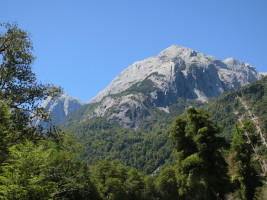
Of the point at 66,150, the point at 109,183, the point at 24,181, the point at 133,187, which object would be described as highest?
the point at 66,150

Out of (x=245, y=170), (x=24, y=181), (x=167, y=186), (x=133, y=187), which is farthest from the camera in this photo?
(x=167, y=186)

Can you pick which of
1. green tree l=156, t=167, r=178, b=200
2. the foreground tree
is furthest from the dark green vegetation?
green tree l=156, t=167, r=178, b=200

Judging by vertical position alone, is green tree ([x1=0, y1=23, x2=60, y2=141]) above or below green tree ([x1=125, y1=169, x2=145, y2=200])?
above

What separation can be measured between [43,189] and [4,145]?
366 centimetres

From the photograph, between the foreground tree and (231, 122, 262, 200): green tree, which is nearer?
the foreground tree

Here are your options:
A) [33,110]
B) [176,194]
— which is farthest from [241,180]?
[176,194]

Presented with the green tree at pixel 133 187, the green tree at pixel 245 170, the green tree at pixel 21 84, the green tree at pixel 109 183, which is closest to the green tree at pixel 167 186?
the green tree at pixel 133 187

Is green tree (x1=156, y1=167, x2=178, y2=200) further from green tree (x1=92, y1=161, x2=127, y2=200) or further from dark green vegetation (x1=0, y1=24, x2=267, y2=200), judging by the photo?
dark green vegetation (x1=0, y1=24, x2=267, y2=200)

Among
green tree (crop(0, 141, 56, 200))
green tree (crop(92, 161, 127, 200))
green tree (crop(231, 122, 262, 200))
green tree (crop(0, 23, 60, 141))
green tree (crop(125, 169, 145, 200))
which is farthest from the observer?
green tree (crop(125, 169, 145, 200))

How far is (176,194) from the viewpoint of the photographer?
86375mm

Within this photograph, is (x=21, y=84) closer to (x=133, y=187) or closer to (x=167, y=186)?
(x=133, y=187)

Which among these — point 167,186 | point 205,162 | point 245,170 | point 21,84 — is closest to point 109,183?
point 245,170

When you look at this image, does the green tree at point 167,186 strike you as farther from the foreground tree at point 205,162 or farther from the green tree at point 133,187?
the foreground tree at point 205,162

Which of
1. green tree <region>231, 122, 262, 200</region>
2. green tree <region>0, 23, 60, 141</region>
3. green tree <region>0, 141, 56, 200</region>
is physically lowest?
green tree <region>231, 122, 262, 200</region>
